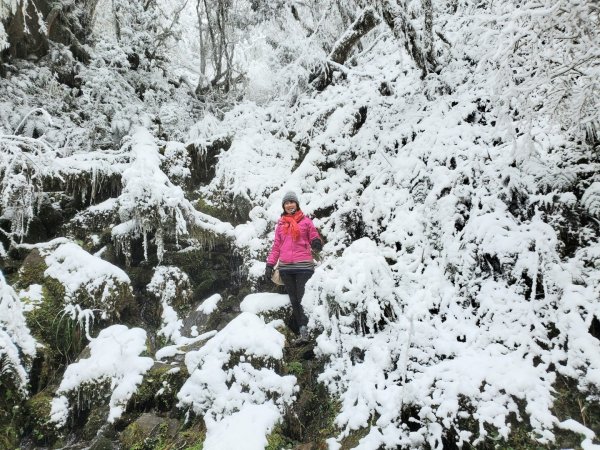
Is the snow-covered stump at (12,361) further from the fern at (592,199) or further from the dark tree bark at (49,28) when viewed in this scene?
the fern at (592,199)

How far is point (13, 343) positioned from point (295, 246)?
3736mm

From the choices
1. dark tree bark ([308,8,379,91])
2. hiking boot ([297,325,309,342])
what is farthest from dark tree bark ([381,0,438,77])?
hiking boot ([297,325,309,342])

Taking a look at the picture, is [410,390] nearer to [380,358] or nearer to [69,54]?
[380,358]

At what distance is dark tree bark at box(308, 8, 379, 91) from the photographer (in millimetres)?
7863

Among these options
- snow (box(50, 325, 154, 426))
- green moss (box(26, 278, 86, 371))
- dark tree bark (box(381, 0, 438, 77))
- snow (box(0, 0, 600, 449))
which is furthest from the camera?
green moss (box(26, 278, 86, 371))

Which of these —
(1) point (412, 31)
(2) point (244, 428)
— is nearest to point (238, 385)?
(2) point (244, 428)

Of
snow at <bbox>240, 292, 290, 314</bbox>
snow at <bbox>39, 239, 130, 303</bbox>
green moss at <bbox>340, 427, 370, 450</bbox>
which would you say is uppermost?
snow at <bbox>39, 239, 130, 303</bbox>

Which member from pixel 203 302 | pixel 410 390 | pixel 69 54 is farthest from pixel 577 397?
pixel 69 54

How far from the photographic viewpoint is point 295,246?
555 centimetres

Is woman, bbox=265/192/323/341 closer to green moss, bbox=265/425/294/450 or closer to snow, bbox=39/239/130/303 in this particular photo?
green moss, bbox=265/425/294/450

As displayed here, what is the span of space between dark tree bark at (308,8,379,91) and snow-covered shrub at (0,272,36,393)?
22.4 ft

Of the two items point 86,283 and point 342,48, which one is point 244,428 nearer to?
point 86,283

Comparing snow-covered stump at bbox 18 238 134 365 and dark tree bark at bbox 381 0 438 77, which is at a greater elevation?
dark tree bark at bbox 381 0 438 77

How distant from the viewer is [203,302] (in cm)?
652
